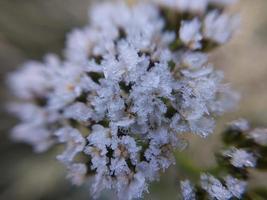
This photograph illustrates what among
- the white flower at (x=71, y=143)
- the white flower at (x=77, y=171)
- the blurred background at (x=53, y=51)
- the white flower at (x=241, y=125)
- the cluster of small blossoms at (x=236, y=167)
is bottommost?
the cluster of small blossoms at (x=236, y=167)

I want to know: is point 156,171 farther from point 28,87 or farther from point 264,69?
point 264,69

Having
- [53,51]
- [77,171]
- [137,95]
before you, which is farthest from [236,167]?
[53,51]

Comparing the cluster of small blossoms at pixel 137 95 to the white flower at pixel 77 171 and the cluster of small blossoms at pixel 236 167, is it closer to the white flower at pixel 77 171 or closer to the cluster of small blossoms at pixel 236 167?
the white flower at pixel 77 171

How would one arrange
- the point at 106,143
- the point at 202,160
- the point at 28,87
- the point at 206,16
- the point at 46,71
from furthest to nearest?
1. the point at 202,160
2. the point at 28,87
3. the point at 46,71
4. the point at 206,16
5. the point at 106,143

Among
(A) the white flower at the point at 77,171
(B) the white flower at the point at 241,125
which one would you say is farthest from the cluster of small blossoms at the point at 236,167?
(A) the white flower at the point at 77,171

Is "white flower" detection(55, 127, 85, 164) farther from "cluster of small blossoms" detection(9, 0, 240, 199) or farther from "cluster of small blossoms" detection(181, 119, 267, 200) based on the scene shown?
"cluster of small blossoms" detection(181, 119, 267, 200)

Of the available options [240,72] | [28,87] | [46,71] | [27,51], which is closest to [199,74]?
[46,71]
